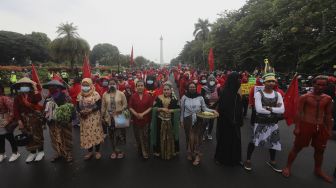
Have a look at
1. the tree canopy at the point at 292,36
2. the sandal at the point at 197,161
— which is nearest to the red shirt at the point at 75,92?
the sandal at the point at 197,161

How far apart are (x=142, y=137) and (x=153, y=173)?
2.82 ft

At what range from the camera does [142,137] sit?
4.88 meters

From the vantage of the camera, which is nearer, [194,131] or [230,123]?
[230,123]

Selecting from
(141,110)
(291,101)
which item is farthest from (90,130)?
(291,101)

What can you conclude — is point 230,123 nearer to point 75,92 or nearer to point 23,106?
point 23,106

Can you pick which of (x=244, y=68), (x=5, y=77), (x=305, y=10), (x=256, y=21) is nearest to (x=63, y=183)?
(x=305, y=10)

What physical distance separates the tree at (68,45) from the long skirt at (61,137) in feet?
101

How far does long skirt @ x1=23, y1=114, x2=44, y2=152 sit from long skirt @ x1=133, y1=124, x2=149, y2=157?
1.99 m

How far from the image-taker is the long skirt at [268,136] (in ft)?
14.0

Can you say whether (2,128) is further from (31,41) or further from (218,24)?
(31,41)

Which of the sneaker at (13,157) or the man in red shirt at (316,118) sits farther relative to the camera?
the sneaker at (13,157)

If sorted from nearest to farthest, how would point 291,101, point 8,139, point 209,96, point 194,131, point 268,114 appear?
point 268,114, point 194,131, point 8,139, point 291,101, point 209,96

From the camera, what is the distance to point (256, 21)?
67.3 feet

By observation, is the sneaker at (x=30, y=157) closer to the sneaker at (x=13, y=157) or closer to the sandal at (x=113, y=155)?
the sneaker at (x=13, y=157)
